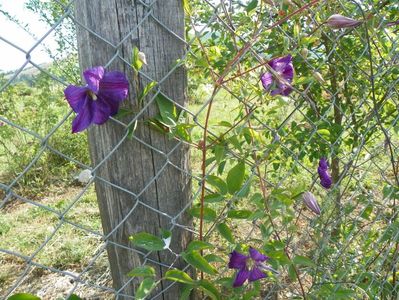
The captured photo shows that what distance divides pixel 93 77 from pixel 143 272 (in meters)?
0.44

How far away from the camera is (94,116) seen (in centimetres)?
80

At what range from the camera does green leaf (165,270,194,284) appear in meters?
1.00

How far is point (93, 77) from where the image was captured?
79 cm

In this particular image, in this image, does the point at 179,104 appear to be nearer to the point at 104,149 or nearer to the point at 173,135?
the point at 173,135

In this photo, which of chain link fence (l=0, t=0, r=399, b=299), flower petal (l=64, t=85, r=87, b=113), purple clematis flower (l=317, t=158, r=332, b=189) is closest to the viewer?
flower petal (l=64, t=85, r=87, b=113)

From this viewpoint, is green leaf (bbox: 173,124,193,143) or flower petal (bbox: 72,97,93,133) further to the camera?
green leaf (bbox: 173,124,193,143)

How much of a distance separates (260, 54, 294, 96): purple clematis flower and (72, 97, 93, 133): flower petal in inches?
18.9

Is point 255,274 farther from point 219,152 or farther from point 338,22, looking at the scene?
point 338,22

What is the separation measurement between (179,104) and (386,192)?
1.07 m

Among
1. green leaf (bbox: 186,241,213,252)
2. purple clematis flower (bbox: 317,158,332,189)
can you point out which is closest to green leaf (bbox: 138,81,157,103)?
green leaf (bbox: 186,241,213,252)

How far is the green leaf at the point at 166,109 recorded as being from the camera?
93 cm

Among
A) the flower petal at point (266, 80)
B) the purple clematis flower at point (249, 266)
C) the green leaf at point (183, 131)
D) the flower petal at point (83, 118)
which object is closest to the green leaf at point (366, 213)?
the purple clematis flower at point (249, 266)

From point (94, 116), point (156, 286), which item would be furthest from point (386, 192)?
point (94, 116)

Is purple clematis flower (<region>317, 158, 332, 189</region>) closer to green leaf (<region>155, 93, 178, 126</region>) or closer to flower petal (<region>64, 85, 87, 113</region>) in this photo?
green leaf (<region>155, 93, 178, 126</region>)
